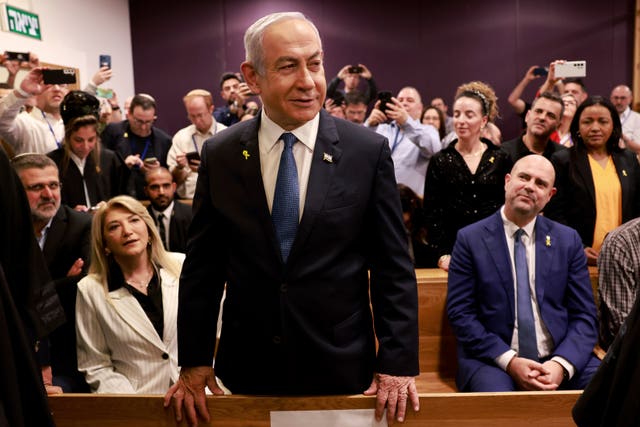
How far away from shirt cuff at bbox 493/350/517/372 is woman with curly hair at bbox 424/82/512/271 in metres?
0.69

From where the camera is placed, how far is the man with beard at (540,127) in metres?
3.51

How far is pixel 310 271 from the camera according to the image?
1.34 m

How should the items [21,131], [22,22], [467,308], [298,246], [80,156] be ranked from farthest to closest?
[22,22]
[21,131]
[80,156]
[467,308]
[298,246]

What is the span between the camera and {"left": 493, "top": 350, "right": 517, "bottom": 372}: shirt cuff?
7.68 ft

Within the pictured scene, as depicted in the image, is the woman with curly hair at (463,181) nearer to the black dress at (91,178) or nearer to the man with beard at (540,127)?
the man with beard at (540,127)

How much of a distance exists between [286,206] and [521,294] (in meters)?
1.44

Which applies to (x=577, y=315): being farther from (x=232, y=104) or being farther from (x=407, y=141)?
(x=232, y=104)

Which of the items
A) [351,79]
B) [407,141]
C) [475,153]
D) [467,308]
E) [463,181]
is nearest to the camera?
[467,308]

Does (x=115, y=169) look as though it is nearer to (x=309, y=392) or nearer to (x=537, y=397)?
(x=309, y=392)

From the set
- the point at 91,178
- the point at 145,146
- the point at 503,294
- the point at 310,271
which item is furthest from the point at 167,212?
the point at 310,271

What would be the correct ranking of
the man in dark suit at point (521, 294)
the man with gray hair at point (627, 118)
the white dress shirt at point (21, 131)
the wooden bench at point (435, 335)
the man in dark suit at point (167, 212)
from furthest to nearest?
the man with gray hair at point (627, 118), the man in dark suit at point (167, 212), the white dress shirt at point (21, 131), the wooden bench at point (435, 335), the man in dark suit at point (521, 294)

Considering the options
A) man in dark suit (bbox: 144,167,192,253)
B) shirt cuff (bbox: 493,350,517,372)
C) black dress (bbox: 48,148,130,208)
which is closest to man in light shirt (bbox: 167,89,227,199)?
man in dark suit (bbox: 144,167,192,253)

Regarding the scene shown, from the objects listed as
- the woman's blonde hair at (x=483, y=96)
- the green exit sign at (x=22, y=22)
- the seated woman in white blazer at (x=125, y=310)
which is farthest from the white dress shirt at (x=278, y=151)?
the green exit sign at (x=22, y=22)

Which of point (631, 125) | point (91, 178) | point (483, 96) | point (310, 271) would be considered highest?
point (483, 96)
